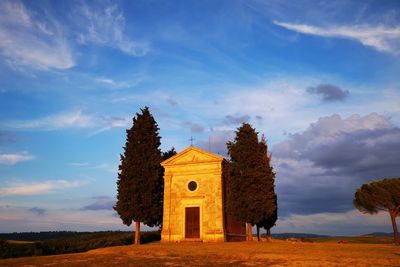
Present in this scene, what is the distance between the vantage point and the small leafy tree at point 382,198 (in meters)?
35.8

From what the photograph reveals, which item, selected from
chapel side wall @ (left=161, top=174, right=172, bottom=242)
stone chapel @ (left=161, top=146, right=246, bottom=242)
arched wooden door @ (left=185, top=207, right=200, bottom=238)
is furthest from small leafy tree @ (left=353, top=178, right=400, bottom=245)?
chapel side wall @ (left=161, top=174, right=172, bottom=242)

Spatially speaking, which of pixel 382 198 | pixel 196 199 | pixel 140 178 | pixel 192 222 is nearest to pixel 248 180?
pixel 196 199

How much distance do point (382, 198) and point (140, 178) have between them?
26.0 meters

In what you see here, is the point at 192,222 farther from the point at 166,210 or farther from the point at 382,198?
the point at 382,198

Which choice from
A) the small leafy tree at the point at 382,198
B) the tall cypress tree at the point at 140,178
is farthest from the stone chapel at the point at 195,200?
the small leafy tree at the point at 382,198

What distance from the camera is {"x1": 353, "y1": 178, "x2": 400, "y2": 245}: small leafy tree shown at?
117 ft

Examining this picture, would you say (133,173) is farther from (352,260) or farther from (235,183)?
(352,260)

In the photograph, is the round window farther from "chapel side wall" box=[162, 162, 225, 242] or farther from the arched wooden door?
the arched wooden door

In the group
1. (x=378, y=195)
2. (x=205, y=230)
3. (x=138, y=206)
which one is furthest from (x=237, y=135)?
(x=378, y=195)

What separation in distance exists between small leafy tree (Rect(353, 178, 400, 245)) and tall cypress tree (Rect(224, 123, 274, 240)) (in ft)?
47.2

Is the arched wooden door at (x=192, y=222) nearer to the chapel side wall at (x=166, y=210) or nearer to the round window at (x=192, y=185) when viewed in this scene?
the chapel side wall at (x=166, y=210)

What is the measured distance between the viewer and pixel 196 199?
31562 mm

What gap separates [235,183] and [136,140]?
417 inches

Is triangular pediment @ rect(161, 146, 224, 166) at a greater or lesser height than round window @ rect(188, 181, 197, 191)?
greater
